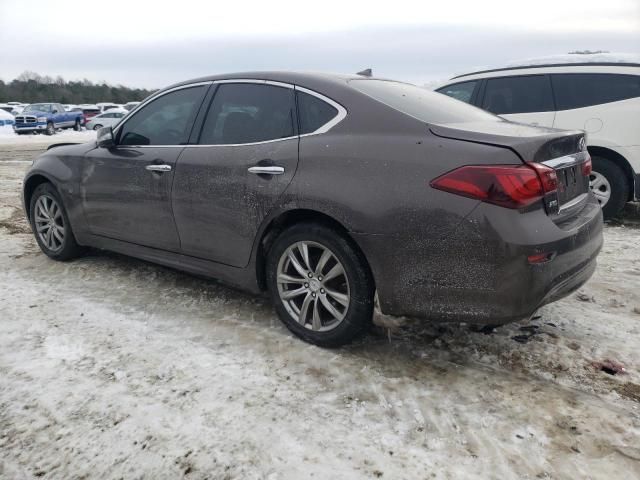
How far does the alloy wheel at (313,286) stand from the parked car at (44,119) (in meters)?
28.5

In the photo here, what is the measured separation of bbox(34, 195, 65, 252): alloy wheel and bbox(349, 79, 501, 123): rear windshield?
3054 millimetres

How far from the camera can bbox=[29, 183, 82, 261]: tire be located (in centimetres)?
475

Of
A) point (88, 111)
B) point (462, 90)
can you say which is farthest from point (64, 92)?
point (462, 90)

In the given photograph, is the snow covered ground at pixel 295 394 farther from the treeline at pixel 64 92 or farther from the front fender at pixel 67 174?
the treeline at pixel 64 92

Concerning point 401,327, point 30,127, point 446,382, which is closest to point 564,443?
point 446,382

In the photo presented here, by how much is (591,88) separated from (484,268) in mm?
4880

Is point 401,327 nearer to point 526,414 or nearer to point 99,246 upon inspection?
point 526,414

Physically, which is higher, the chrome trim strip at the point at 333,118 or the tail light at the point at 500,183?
the chrome trim strip at the point at 333,118

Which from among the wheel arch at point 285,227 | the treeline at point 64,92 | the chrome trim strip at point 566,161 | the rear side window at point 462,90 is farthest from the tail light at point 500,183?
the treeline at point 64,92

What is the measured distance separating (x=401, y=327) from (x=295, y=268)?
2.75 feet

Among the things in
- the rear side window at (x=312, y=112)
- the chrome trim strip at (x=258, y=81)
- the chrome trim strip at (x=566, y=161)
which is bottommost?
the chrome trim strip at (x=566, y=161)

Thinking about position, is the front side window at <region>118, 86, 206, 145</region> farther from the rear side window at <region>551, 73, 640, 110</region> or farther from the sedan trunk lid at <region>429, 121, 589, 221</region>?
the rear side window at <region>551, 73, 640, 110</region>

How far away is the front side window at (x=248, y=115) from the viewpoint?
3.33 m

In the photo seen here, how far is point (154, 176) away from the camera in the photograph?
387cm
